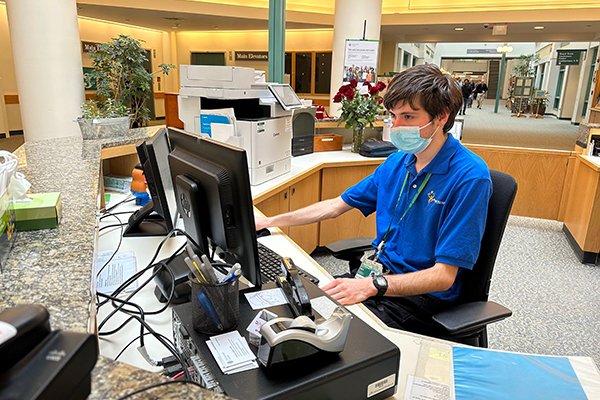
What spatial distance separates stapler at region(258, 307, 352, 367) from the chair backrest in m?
0.79

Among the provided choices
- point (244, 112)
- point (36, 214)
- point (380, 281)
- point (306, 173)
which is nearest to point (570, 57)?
point (306, 173)

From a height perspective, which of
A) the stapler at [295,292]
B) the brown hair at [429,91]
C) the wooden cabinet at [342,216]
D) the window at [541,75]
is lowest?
the wooden cabinet at [342,216]

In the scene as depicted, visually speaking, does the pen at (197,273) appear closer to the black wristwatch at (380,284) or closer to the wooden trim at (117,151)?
the black wristwatch at (380,284)

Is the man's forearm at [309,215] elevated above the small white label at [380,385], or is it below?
above

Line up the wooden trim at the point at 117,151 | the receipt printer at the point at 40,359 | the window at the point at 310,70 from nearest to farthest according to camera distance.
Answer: the receipt printer at the point at 40,359
the wooden trim at the point at 117,151
the window at the point at 310,70

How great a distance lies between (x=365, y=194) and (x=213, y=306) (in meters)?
1.07

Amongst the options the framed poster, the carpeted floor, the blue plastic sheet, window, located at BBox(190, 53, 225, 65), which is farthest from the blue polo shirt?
window, located at BBox(190, 53, 225, 65)

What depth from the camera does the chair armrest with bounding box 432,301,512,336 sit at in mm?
1172

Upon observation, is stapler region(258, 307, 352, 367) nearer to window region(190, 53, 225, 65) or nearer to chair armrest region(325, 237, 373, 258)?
chair armrest region(325, 237, 373, 258)

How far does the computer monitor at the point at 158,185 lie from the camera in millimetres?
1356

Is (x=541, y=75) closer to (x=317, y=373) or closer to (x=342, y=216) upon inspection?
(x=342, y=216)

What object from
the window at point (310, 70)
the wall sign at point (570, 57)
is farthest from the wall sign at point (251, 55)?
the wall sign at point (570, 57)

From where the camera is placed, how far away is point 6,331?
40cm

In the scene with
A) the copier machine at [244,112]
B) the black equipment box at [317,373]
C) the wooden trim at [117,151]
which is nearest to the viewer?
the black equipment box at [317,373]
